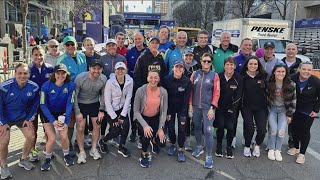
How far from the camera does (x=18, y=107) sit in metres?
4.54

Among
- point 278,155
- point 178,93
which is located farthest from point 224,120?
point 278,155

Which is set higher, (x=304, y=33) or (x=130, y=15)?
(x=130, y=15)

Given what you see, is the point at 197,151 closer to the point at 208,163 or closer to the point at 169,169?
the point at 208,163

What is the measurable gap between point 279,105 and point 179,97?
1.74 m

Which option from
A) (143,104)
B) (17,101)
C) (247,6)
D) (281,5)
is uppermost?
(247,6)

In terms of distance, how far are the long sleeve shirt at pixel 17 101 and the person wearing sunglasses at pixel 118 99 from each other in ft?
3.62

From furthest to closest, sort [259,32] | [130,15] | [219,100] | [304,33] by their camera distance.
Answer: [130,15] < [304,33] < [259,32] < [219,100]

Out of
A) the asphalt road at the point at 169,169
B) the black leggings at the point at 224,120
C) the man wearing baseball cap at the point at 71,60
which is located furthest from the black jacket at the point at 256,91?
the man wearing baseball cap at the point at 71,60

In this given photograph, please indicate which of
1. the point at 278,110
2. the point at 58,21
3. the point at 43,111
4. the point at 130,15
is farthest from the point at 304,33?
the point at 58,21

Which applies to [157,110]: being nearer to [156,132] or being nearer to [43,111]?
[156,132]

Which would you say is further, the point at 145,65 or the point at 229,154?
the point at 145,65

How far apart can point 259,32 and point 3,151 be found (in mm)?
17755

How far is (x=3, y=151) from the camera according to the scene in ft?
14.7

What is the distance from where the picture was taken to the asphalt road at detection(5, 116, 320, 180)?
4.62 metres
